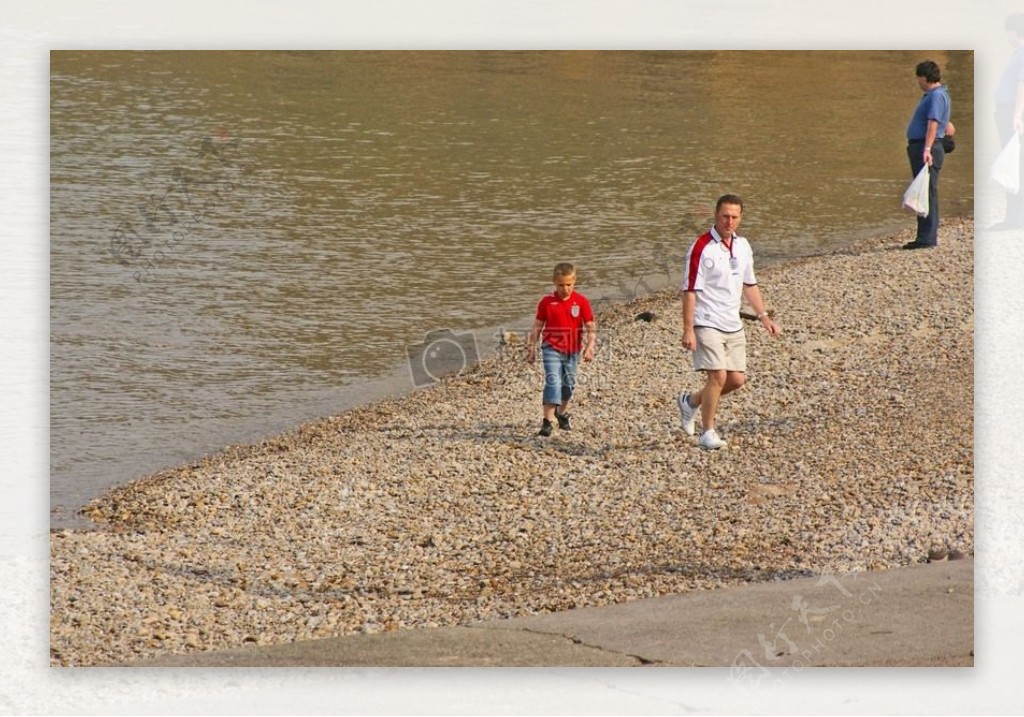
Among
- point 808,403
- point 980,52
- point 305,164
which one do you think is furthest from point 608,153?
point 980,52

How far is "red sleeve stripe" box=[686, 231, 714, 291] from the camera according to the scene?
1037cm

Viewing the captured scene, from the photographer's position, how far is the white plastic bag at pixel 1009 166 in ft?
35.5

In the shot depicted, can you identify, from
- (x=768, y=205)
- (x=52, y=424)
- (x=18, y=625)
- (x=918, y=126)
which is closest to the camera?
(x=18, y=625)

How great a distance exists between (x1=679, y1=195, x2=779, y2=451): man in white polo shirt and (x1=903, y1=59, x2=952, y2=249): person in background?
155 inches

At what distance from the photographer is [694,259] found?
10406 mm

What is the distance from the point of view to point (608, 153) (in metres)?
20.1

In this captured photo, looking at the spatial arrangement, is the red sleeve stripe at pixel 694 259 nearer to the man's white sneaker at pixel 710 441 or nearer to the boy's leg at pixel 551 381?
the man's white sneaker at pixel 710 441

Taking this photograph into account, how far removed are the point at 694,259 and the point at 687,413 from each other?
61.5 inches

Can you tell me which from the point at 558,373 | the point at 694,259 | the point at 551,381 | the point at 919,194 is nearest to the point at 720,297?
the point at 694,259

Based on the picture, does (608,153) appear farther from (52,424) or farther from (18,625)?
(18,625)

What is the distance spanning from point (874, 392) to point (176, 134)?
8.69 meters

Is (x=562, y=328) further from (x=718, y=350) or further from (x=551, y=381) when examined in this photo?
(x=718, y=350)

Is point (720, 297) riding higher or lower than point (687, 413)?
higher

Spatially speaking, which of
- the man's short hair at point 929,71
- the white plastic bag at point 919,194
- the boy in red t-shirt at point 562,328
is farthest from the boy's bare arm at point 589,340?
the white plastic bag at point 919,194
